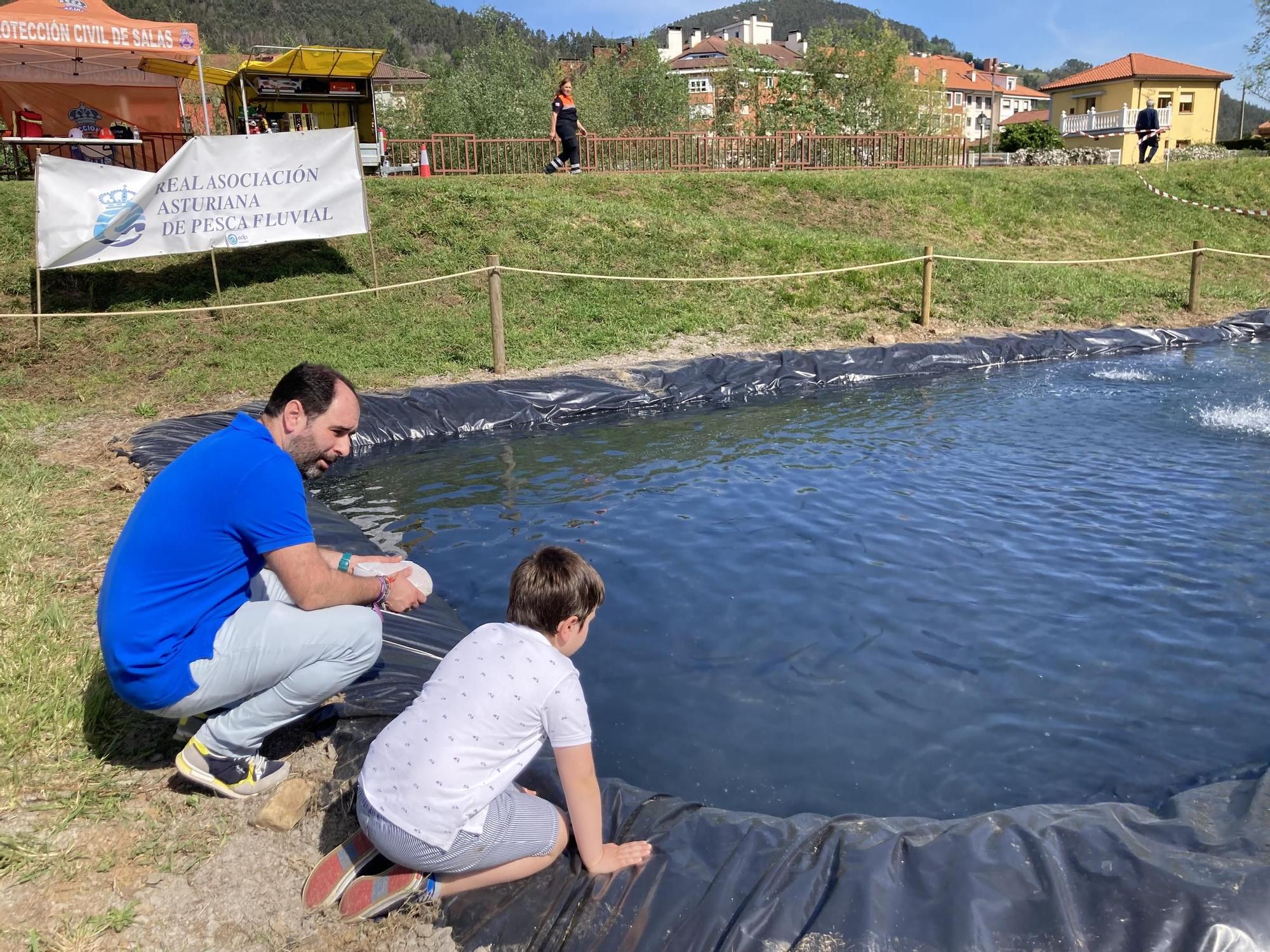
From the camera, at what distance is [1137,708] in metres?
4.05

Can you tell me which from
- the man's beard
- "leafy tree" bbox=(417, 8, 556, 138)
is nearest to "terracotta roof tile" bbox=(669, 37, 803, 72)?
"leafy tree" bbox=(417, 8, 556, 138)

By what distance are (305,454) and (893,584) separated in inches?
136

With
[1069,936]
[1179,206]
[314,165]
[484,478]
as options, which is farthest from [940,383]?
[1179,206]

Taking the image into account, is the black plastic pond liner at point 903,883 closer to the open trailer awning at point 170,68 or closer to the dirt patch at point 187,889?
the dirt patch at point 187,889

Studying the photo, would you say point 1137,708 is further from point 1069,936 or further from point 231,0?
point 231,0

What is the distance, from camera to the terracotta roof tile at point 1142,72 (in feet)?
174

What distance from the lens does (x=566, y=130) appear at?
1802 cm

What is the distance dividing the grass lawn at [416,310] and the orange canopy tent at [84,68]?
7.78 feet

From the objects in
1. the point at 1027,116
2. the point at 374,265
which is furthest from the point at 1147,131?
the point at 1027,116

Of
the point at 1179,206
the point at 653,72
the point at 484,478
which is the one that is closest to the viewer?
the point at 484,478

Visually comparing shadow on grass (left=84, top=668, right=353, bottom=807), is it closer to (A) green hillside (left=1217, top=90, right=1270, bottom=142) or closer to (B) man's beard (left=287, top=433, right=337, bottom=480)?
(B) man's beard (left=287, top=433, right=337, bottom=480)

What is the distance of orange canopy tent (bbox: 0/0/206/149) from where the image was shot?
13.6m

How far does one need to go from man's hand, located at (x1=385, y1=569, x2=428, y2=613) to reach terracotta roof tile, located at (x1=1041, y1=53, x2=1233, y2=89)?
61.7 meters

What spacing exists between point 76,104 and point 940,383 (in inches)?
661
